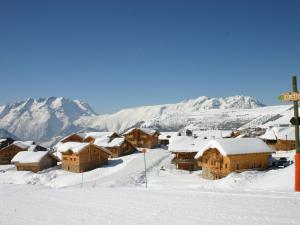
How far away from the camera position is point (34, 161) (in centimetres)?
7106

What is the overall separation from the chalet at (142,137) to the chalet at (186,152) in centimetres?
2712

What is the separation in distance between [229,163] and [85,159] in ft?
97.4

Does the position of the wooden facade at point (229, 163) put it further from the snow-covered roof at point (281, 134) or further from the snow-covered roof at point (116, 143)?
the snow-covered roof at point (116, 143)

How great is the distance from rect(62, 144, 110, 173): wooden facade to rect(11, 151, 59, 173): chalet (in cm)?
476

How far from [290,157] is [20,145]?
222ft

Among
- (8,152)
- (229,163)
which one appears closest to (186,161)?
(229,163)

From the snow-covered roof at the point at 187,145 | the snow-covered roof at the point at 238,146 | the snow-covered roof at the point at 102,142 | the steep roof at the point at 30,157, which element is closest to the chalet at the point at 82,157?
the steep roof at the point at 30,157

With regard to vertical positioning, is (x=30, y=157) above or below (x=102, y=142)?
below

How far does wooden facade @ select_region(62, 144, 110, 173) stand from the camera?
66.6 m

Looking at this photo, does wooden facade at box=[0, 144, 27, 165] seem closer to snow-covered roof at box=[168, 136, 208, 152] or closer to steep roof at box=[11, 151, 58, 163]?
steep roof at box=[11, 151, 58, 163]

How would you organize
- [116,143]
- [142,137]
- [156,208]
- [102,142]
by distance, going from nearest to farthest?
[156,208] → [116,143] → [102,142] → [142,137]

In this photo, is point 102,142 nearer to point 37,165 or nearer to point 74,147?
point 74,147

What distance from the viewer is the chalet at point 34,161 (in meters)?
71.1

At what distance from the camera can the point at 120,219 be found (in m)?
13.7
